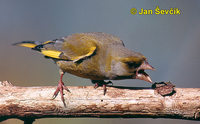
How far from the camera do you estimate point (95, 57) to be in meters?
3.77

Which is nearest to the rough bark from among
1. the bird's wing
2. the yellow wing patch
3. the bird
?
the bird

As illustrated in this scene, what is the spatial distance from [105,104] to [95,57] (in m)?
0.78

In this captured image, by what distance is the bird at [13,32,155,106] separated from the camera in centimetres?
344

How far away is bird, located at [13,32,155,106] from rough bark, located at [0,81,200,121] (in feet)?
0.56

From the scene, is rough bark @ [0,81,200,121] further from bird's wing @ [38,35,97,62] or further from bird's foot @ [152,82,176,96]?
bird's wing @ [38,35,97,62]

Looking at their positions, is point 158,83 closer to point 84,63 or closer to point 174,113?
point 174,113

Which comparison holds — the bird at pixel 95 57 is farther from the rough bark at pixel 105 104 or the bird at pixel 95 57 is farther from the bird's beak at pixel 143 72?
the rough bark at pixel 105 104

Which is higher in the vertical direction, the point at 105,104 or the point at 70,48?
the point at 70,48

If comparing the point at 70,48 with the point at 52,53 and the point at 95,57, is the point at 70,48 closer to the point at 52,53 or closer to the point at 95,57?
the point at 52,53

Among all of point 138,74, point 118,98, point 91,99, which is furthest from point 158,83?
point 91,99

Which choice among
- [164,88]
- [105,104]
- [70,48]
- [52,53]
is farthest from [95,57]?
[164,88]

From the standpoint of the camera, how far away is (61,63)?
4.18 metres

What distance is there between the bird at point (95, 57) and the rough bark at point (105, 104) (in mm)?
171

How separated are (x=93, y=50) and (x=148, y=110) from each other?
1.22m
